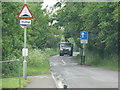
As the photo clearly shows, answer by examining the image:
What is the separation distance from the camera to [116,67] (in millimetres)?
22766

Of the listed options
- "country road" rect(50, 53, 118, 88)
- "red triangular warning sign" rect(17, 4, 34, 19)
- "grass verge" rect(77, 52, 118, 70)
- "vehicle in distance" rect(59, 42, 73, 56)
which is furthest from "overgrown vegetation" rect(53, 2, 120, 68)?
"vehicle in distance" rect(59, 42, 73, 56)

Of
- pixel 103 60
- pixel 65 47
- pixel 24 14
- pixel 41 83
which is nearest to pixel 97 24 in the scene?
pixel 103 60

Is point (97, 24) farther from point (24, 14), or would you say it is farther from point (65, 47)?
point (65, 47)

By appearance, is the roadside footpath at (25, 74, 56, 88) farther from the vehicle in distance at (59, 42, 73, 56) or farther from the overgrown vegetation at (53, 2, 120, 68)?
the vehicle in distance at (59, 42, 73, 56)

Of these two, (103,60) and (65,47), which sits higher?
(65,47)

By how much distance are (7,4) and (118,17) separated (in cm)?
825

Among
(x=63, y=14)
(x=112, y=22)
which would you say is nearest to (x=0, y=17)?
(x=112, y=22)

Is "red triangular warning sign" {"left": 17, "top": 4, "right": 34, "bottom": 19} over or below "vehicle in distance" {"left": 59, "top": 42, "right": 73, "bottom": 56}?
over

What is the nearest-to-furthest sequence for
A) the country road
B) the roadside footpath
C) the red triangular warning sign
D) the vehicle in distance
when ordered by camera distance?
the roadside footpath, the country road, the red triangular warning sign, the vehicle in distance

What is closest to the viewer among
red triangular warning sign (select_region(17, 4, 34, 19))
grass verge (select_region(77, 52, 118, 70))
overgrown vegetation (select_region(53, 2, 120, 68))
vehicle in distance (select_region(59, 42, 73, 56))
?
red triangular warning sign (select_region(17, 4, 34, 19))

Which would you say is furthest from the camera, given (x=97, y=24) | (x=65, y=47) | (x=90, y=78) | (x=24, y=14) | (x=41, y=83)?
(x=65, y=47)

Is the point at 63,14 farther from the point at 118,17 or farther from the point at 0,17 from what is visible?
the point at 0,17

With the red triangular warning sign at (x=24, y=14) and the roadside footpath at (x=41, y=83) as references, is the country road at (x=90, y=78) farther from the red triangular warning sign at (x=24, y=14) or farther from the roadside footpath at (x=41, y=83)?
the red triangular warning sign at (x=24, y=14)

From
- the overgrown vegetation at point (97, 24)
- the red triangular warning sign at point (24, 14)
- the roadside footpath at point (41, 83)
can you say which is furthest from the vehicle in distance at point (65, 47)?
the roadside footpath at point (41, 83)
